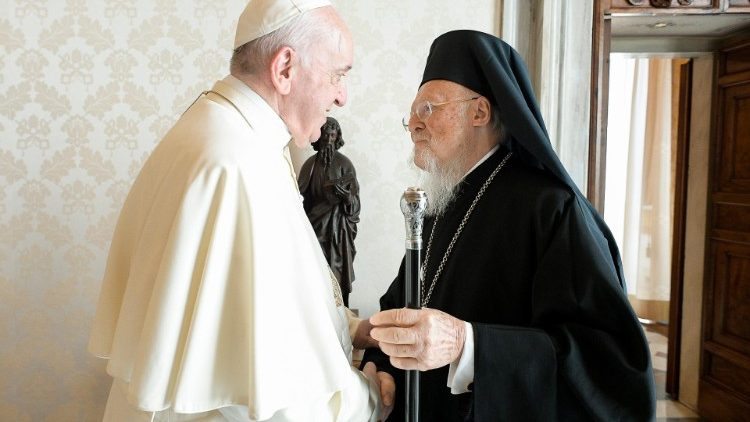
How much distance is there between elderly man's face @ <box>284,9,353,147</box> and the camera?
65.6 inches

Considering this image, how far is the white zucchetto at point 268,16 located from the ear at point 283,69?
0.07 meters

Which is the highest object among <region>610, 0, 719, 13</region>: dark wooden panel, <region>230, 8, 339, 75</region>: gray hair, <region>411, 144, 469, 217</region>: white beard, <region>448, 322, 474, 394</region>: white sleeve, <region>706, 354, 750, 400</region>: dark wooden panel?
<region>610, 0, 719, 13</region>: dark wooden panel

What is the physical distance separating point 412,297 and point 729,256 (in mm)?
4201

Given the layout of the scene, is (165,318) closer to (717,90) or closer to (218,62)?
(218,62)

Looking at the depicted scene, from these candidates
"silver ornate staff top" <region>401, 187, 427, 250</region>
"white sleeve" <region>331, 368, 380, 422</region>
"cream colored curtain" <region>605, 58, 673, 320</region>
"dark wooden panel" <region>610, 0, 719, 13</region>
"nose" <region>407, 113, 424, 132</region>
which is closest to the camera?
"silver ornate staff top" <region>401, 187, 427, 250</region>

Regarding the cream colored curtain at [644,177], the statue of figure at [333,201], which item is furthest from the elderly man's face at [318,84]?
the cream colored curtain at [644,177]

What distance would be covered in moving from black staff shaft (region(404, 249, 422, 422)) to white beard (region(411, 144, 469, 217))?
72cm

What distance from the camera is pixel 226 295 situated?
55.1 inches

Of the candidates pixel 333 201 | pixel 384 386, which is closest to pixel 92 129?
pixel 333 201

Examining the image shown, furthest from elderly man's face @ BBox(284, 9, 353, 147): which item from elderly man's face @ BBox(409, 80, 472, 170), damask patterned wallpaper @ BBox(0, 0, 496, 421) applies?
damask patterned wallpaper @ BBox(0, 0, 496, 421)

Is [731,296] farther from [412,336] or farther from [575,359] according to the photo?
[412,336]

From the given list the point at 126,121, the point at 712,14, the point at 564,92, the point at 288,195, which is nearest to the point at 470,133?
the point at 288,195

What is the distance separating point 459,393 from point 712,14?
3.21 metres

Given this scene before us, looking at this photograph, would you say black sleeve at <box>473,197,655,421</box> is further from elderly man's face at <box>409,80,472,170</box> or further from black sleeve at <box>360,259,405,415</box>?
elderly man's face at <box>409,80,472,170</box>
